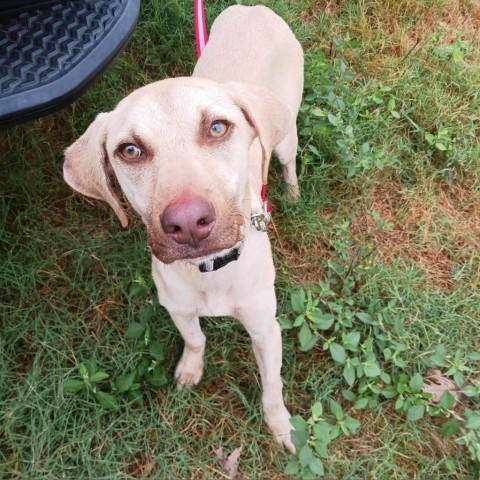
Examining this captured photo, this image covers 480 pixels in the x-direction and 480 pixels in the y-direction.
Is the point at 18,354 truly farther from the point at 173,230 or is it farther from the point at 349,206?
the point at 349,206

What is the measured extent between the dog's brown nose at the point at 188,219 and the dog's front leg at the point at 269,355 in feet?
2.60

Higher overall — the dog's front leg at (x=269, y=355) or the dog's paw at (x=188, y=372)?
the dog's front leg at (x=269, y=355)

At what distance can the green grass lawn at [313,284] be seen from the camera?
9.86 ft

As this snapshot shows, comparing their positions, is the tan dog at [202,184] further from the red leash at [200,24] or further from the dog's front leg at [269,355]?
the red leash at [200,24]

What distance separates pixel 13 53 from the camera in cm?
236

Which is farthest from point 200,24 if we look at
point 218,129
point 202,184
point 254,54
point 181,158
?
point 202,184

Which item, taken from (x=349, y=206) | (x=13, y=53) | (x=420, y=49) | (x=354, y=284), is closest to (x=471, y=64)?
(x=420, y=49)

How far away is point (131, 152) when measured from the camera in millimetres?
2109

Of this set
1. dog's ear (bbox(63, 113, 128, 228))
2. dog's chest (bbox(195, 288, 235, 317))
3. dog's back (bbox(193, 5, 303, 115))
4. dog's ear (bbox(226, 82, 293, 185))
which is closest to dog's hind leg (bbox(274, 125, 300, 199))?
dog's back (bbox(193, 5, 303, 115))

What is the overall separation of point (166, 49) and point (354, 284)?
7.32ft

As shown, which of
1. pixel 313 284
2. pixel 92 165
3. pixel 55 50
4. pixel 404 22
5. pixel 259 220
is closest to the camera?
pixel 92 165

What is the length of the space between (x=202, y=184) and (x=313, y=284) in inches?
72.8

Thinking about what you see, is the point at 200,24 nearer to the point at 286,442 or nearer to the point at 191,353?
the point at 191,353

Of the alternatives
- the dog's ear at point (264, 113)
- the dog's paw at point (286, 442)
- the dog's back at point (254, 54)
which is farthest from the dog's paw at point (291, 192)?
the dog's paw at point (286, 442)
